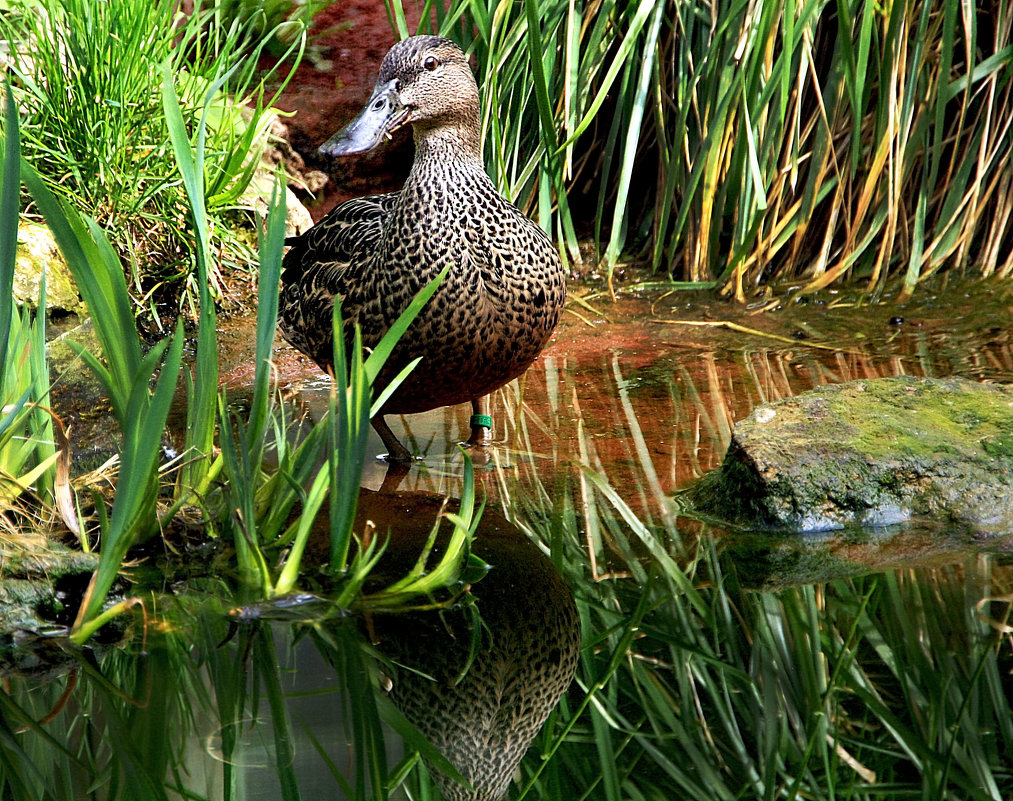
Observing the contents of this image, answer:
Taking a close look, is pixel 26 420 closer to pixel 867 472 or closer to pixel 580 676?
pixel 580 676

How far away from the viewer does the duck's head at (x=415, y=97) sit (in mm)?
3482

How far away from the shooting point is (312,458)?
256 centimetres

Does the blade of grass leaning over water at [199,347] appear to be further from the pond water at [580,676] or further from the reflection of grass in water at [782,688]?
the reflection of grass in water at [782,688]

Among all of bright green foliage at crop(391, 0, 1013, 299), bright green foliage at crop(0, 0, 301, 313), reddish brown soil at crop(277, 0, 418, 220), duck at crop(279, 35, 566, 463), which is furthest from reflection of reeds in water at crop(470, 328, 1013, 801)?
reddish brown soil at crop(277, 0, 418, 220)

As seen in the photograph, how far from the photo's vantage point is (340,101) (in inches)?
221

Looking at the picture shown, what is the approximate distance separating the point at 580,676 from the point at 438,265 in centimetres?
141

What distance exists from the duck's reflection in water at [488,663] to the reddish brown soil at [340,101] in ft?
10.3

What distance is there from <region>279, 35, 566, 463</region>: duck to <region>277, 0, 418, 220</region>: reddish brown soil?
196cm

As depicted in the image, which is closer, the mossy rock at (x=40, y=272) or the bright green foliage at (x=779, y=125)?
the mossy rock at (x=40, y=272)

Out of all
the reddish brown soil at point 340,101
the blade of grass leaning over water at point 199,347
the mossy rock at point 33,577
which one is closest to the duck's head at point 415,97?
the blade of grass leaning over water at point 199,347

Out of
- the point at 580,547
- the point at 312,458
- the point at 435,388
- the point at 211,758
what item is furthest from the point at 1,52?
the point at 211,758

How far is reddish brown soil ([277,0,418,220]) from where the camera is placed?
219 inches

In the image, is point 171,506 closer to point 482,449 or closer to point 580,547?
point 580,547

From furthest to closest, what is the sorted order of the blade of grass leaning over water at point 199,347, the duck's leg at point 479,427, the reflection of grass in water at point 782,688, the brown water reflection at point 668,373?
the duck's leg at point 479,427, the brown water reflection at point 668,373, the blade of grass leaning over water at point 199,347, the reflection of grass in water at point 782,688
